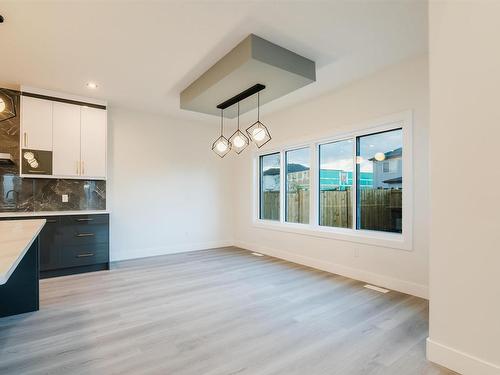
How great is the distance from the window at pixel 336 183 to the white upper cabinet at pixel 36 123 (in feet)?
14.3

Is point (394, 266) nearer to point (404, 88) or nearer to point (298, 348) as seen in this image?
point (298, 348)

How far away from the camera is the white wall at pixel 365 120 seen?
317cm

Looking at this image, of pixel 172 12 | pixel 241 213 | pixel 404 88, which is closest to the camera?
pixel 172 12

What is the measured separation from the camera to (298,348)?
7.01 ft

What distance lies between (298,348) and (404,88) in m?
3.18

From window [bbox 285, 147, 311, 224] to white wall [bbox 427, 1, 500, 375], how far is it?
2848 mm

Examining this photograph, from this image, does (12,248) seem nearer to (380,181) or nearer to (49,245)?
(49,245)

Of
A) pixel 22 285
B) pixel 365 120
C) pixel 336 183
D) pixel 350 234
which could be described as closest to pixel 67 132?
pixel 22 285

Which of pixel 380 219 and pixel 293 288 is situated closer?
pixel 293 288

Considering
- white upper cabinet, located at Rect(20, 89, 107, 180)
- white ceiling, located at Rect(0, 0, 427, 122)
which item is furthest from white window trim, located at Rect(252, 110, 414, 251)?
white upper cabinet, located at Rect(20, 89, 107, 180)

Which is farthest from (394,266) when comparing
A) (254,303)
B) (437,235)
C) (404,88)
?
(404,88)

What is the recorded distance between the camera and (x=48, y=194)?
4398 millimetres

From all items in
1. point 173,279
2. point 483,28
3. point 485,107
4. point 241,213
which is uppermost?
point 483,28

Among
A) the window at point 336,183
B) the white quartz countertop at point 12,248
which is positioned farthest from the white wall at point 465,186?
the white quartz countertop at point 12,248
